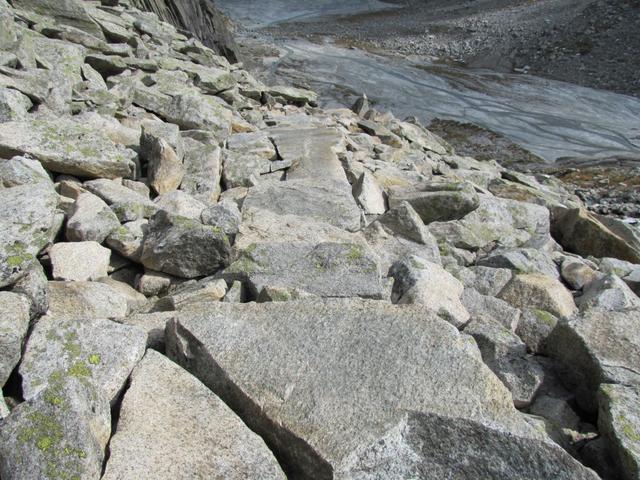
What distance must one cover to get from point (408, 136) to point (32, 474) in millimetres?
14880

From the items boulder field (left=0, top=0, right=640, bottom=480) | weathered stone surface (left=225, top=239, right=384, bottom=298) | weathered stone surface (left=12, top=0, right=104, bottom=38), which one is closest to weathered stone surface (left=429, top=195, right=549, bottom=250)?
boulder field (left=0, top=0, right=640, bottom=480)

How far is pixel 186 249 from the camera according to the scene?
16.8 feet

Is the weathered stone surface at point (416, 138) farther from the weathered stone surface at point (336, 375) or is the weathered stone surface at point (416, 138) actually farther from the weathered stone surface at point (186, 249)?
the weathered stone surface at point (336, 375)

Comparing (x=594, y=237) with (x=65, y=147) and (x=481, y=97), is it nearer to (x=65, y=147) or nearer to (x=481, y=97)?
(x=65, y=147)

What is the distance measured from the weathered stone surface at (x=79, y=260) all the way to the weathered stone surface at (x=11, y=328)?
3.97 ft

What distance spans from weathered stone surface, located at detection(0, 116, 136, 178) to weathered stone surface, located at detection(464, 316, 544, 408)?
4.63 m

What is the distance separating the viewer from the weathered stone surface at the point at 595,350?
3.86 metres

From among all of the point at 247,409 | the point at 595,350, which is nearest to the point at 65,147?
the point at 247,409

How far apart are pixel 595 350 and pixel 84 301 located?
3949mm

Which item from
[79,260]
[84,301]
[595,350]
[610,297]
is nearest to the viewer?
[595,350]

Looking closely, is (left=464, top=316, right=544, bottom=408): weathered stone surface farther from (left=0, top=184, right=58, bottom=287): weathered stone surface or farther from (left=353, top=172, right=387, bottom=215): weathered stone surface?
(left=353, top=172, right=387, bottom=215): weathered stone surface

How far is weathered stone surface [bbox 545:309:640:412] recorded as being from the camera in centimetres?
386

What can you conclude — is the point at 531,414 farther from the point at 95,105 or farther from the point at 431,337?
the point at 95,105

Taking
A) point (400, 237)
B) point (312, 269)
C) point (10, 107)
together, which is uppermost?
point (10, 107)
